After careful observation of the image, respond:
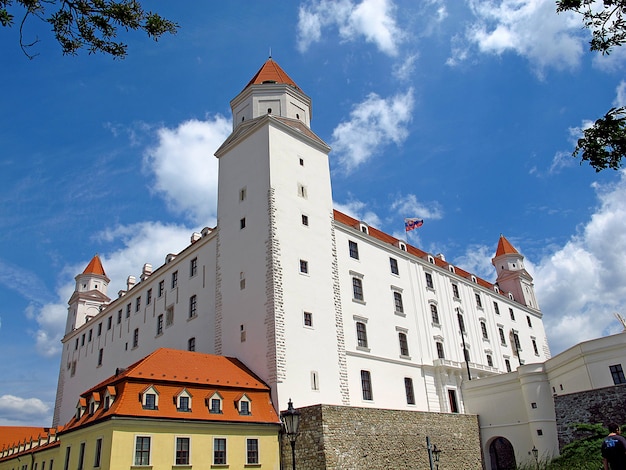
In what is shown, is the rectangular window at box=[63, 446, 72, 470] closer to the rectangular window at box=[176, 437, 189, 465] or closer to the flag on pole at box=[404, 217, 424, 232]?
the rectangular window at box=[176, 437, 189, 465]

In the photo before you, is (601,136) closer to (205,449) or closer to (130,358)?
(205,449)

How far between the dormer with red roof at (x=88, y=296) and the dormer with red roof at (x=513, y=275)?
39.2 meters

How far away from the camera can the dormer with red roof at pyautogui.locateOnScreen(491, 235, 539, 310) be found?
5091 centimetres

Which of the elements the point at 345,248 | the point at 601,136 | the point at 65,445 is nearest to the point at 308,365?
the point at 345,248

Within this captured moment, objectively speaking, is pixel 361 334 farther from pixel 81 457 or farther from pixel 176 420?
pixel 81 457

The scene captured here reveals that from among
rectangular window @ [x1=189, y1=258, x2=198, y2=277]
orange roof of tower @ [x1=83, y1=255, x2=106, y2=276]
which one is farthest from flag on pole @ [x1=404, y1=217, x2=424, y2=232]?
orange roof of tower @ [x1=83, y1=255, x2=106, y2=276]

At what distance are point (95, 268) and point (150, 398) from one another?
3687 cm

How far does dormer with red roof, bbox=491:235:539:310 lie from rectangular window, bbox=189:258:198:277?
3239cm

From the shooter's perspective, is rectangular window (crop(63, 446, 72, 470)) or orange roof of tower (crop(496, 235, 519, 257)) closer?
rectangular window (crop(63, 446, 72, 470))

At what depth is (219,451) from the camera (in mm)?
19984

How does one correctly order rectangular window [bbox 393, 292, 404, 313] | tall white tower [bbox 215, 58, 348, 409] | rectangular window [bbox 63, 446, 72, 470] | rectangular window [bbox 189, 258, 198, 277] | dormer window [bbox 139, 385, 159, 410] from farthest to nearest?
rectangular window [bbox 393, 292, 404, 313] → rectangular window [bbox 189, 258, 198, 277] → tall white tower [bbox 215, 58, 348, 409] → rectangular window [bbox 63, 446, 72, 470] → dormer window [bbox 139, 385, 159, 410]

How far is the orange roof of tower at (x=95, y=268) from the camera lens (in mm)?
52062

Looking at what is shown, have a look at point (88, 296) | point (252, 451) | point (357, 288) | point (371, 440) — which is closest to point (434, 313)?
point (357, 288)

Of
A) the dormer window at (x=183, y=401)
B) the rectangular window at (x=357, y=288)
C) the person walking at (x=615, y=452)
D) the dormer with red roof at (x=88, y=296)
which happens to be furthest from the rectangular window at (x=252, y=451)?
the dormer with red roof at (x=88, y=296)
